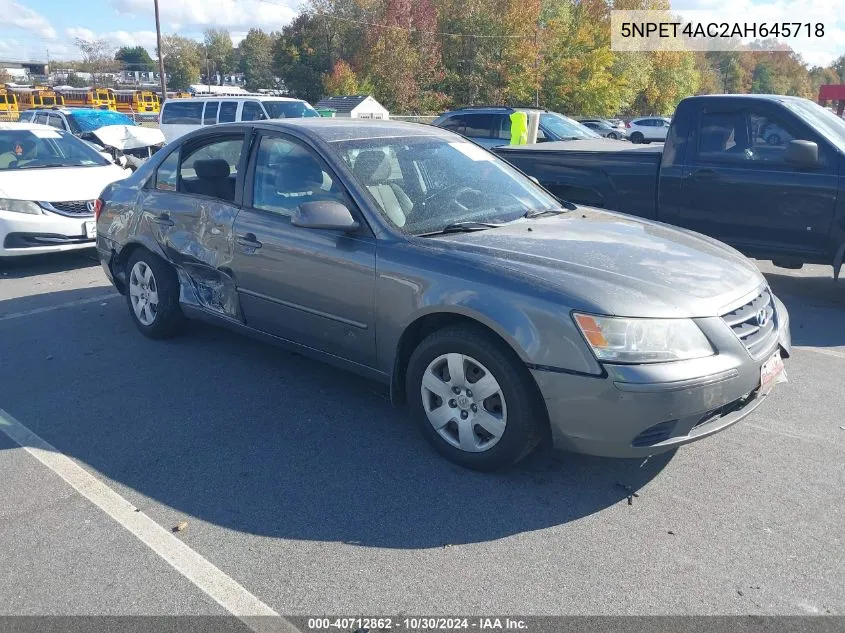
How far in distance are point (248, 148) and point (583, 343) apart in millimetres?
2693

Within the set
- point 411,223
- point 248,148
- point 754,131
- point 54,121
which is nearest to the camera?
point 411,223

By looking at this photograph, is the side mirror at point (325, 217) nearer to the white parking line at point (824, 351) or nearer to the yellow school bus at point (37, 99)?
the white parking line at point (824, 351)

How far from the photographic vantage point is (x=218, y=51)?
102188 millimetres

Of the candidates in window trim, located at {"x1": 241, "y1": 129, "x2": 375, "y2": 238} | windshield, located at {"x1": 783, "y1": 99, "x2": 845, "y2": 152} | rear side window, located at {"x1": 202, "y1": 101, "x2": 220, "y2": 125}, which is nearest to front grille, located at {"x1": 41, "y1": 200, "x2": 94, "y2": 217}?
window trim, located at {"x1": 241, "y1": 129, "x2": 375, "y2": 238}

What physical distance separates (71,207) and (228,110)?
10241 mm

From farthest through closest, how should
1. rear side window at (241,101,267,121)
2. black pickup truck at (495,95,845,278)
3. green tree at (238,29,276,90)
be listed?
green tree at (238,29,276,90)
rear side window at (241,101,267,121)
black pickup truck at (495,95,845,278)

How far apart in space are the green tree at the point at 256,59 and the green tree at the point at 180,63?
605cm

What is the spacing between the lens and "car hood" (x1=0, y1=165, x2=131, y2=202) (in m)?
8.20

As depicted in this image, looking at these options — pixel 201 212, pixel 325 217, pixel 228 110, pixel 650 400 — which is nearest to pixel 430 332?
pixel 325 217

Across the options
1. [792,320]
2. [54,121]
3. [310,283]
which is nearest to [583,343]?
[310,283]

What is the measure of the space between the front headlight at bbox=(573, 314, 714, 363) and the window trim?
1.37 meters

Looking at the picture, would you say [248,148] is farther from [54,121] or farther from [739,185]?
[54,121]

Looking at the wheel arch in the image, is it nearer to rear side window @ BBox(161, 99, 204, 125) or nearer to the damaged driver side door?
the damaged driver side door

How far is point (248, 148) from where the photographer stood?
188 inches
